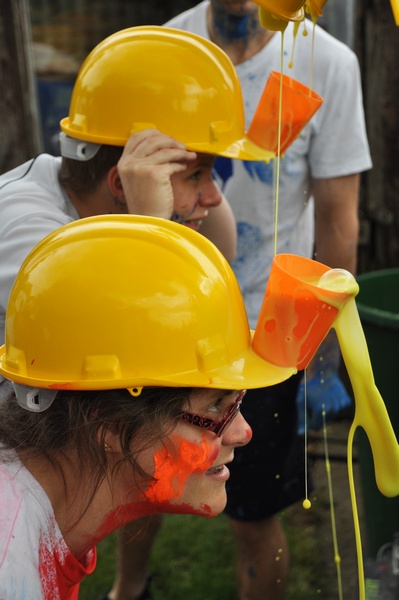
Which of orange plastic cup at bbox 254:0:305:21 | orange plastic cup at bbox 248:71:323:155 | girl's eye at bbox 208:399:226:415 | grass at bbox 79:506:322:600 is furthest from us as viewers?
grass at bbox 79:506:322:600

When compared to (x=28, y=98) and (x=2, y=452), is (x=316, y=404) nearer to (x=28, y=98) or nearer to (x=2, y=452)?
(x=2, y=452)

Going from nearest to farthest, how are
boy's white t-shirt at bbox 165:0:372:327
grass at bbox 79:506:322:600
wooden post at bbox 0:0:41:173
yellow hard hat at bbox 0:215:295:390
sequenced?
yellow hard hat at bbox 0:215:295:390
boy's white t-shirt at bbox 165:0:372:327
grass at bbox 79:506:322:600
wooden post at bbox 0:0:41:173

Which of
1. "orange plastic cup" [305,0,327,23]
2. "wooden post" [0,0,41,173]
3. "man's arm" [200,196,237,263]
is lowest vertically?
"wooden post" [0,0,41,173]

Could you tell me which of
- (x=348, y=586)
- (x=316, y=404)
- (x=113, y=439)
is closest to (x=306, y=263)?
(x=113, y=439)

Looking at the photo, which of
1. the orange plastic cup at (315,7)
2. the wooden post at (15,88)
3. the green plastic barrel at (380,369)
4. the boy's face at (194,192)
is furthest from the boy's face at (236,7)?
the wooden post at (15,88)

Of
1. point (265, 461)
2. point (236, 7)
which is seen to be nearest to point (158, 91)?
point (236, 7)

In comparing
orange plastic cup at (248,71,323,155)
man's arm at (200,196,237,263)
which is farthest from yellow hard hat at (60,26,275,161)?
man's arm at (200,196,237,263)

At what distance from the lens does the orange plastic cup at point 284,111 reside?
3.18 m

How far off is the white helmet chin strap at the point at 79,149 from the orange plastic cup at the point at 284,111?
0.56 meters

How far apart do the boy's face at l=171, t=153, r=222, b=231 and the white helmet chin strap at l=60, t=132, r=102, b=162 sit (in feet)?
0.93

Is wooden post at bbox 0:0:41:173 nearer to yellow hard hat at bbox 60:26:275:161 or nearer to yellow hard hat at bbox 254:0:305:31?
yellow hard hat at bbox 60:26:275:161

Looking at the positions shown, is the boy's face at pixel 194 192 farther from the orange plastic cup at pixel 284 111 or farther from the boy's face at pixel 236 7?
the boy's face at pixel 236 7

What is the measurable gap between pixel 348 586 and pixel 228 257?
179 centimetres

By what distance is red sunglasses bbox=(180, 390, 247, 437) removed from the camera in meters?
2.11
